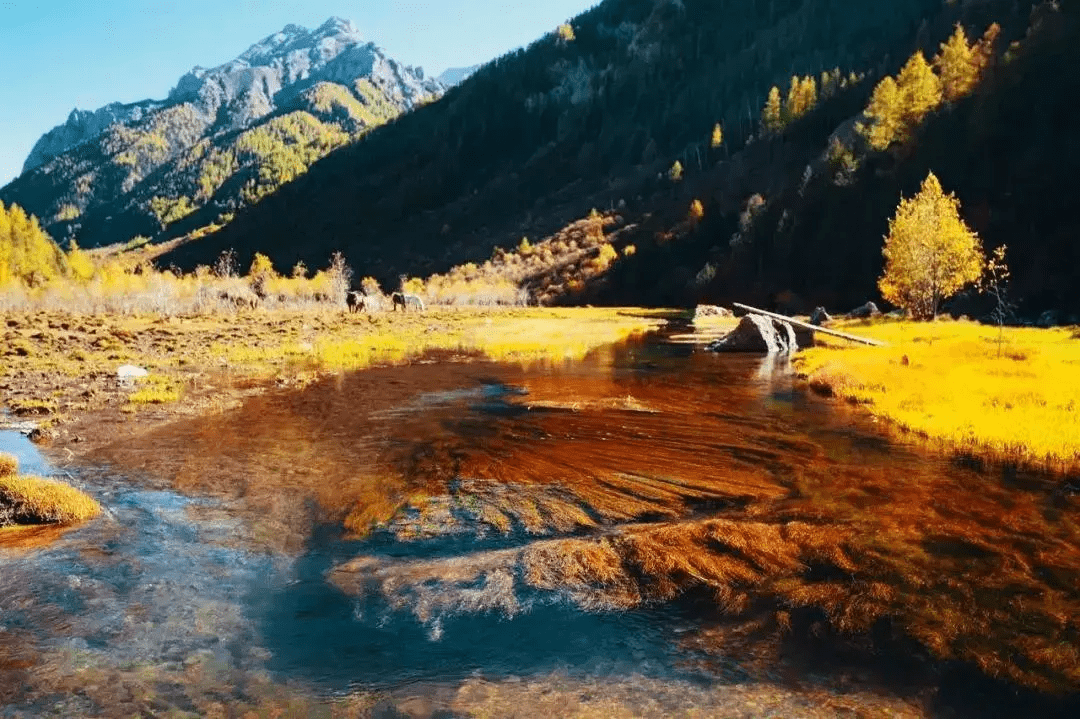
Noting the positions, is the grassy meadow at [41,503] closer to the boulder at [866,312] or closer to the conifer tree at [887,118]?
the boulder at [866,312]

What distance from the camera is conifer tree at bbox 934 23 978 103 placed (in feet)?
295

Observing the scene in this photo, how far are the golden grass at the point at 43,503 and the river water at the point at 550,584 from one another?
48 centimetres

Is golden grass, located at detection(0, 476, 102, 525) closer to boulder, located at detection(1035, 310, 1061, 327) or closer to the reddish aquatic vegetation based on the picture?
the reddish aquatic vegetation

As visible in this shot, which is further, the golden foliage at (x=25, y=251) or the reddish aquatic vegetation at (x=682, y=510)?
the golden foliage at (x=25, y=251)

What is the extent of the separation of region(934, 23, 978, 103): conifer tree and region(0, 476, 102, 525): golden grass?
109910 millimetres

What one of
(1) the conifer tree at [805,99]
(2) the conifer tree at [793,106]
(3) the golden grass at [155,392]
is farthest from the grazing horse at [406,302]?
(1) the conifer tree at [805,99]

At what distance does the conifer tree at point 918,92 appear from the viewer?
3484 inches

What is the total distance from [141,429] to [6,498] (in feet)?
27.9

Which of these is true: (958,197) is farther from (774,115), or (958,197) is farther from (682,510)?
(774,115)

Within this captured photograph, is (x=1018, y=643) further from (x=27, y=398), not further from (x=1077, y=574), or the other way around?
(x=27, y=398)

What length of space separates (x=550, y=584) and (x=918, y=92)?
104m

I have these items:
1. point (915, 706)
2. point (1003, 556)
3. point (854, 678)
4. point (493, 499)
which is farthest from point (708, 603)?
point (493, 499)

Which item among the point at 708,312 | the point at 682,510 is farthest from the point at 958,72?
the point at 682,510

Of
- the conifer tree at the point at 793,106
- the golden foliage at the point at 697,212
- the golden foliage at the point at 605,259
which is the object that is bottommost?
the golden foliage at the point at 605,259
